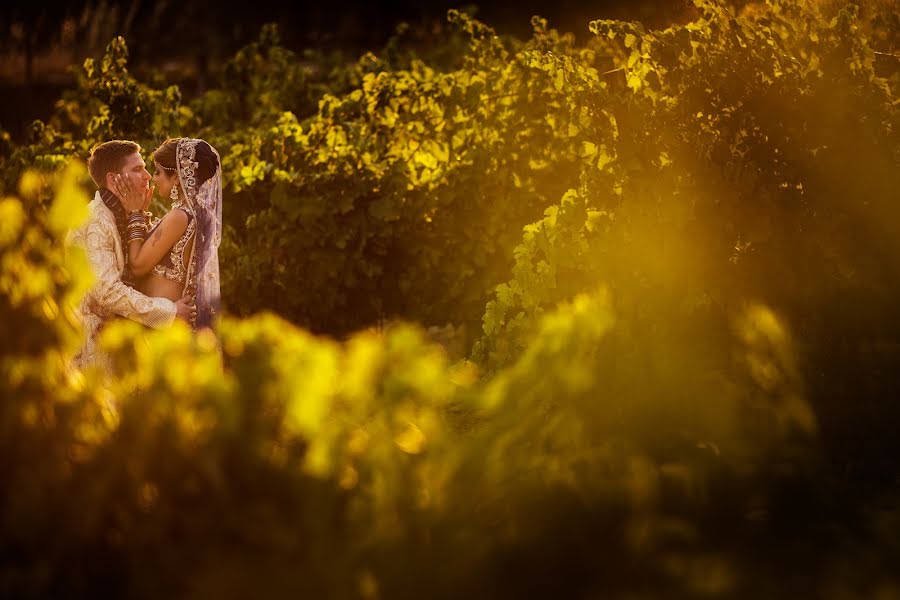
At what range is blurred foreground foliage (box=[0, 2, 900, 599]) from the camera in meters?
2.43

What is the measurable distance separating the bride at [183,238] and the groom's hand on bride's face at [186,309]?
0.06ft

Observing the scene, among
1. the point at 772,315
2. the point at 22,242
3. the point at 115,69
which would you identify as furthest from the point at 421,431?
the point at 115,69

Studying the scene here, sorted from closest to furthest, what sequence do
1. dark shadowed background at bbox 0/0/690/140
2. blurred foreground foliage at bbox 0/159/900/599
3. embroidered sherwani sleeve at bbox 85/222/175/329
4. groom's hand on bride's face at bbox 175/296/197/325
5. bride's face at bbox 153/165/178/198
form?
blurred foreground foliage at bbox 0/159/900/599 < embroidered sherwani sleeve at bbox 85/222/175/329 < groom's hand on bride's face at bbox 175/296/197/325 < bride's face at bbox 153/165/178/198 < dark shadowed background at bbox 0/0/690/140

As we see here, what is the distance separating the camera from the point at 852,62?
424 centimetres

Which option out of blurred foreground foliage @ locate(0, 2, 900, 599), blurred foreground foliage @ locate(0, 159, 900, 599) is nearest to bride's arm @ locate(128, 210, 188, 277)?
blurred foreground foliage @ locate(0, 2, 900, 599)

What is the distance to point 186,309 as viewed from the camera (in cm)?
505

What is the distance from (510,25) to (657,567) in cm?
1866

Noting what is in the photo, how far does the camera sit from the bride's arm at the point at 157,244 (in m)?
5.03

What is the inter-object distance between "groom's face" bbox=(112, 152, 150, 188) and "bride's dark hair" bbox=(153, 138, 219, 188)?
0.26ft

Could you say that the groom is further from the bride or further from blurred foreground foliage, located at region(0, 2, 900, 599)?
blurred foreground foliage, located at region(0, 2, 900, 599)

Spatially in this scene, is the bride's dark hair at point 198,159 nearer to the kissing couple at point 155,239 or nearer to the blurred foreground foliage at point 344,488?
the kissing couple at point 155,239

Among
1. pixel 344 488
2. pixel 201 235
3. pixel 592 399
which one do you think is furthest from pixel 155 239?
pixel 344 488

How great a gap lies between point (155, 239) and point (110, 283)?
11.0 inches

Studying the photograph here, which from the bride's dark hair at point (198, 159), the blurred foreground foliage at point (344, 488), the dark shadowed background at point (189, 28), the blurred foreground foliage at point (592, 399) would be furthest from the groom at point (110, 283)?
the dark shadowed background at point (189, 28)
